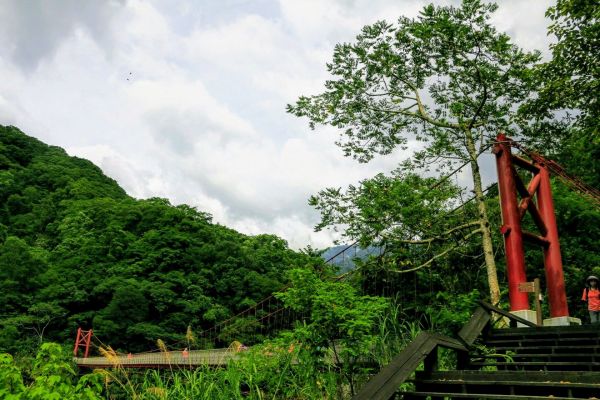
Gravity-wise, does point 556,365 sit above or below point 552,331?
below

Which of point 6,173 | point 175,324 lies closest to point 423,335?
point 175,324

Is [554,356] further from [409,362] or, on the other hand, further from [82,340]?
[82,340]

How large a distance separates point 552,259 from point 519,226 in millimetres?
1764

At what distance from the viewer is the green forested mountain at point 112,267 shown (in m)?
28.9

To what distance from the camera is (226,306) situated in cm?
3138

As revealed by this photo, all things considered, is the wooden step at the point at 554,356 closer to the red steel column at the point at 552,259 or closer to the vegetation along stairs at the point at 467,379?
the vegetation along stairs at the point at 467,379

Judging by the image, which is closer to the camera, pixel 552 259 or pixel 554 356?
pixel 554 356

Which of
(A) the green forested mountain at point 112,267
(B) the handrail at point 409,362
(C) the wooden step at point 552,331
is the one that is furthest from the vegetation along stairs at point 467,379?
(A) the green forested mountain at point 112,267

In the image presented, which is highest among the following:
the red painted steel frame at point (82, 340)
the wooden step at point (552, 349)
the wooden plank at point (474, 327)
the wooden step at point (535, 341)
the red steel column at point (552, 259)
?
the red steel column at point (552, 259)

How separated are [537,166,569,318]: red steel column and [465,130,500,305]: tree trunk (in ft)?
5.12

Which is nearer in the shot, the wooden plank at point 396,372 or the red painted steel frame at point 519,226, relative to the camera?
the wooden plank at point 396,372

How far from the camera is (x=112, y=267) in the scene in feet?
109

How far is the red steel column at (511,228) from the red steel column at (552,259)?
5.02 ft

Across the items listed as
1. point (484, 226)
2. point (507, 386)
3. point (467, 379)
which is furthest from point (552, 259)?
point (507, 386)
